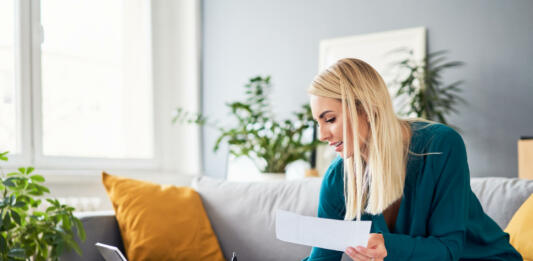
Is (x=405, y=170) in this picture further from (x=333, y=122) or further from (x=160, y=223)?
(x=160, y=223)

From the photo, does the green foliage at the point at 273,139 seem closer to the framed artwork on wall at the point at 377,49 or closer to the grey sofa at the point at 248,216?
the framed artwork on wall at the point at 377,49

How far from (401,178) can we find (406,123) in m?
0.16

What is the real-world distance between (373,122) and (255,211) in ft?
3.46

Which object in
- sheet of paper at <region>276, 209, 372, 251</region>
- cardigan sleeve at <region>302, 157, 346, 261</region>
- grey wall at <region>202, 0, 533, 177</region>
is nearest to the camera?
sheet of paper at <region>276, 209, 372, 251</region>

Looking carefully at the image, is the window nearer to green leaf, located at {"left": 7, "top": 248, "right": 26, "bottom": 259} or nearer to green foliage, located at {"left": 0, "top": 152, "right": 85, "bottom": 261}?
green foliage, located at {"left": 0, "top": 152, "right": 85, "bottom": 261}

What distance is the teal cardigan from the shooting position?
1.23 meters

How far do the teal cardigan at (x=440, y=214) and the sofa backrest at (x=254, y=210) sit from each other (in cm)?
63

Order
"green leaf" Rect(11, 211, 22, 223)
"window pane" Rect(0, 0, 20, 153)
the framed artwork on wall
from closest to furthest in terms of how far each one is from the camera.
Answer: "green leaf" Rect(11, 211, 22, 223) → "window pane" Rect(0, 0, 20, 153) → the framed artwork on wall

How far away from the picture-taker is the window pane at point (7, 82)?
2715mm

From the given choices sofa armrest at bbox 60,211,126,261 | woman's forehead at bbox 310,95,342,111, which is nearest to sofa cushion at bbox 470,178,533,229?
woman's forehead at bbox 310,95,342,111

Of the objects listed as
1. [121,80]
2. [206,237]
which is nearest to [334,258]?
[206,237]

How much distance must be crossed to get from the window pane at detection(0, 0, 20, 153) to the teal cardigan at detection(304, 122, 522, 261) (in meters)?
2.11

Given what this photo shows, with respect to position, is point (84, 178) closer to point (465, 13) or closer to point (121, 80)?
point (121, 80)

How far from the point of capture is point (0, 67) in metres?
2.71
